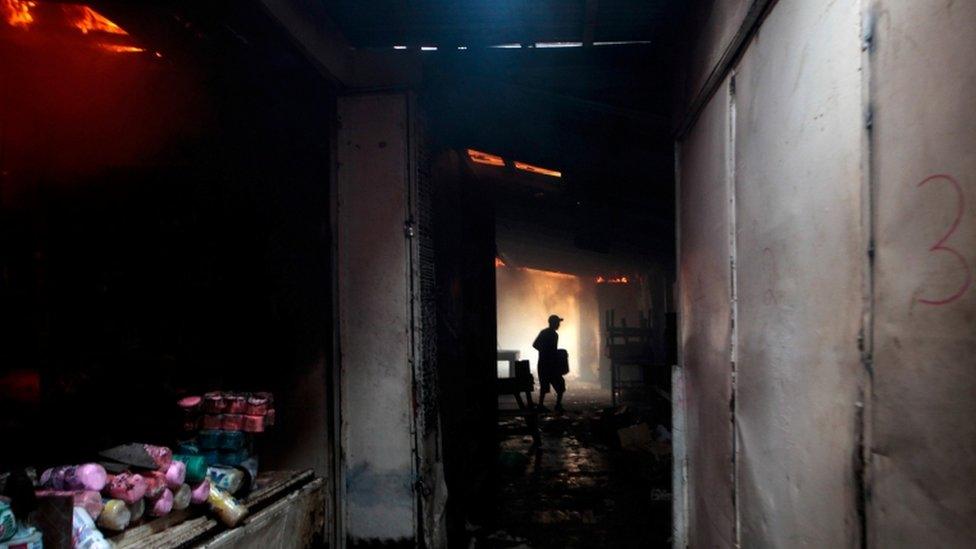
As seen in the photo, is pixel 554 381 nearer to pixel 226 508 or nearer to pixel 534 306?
pixel 226 508

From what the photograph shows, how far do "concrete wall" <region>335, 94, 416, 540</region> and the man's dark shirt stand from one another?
10272mm

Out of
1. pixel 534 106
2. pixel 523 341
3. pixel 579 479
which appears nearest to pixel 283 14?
pixel 534 106

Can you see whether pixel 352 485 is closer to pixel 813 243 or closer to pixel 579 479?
pixel 813 243

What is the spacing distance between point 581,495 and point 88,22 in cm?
690

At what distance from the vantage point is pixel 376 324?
4227 millimetres

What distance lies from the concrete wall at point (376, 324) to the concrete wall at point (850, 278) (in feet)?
7.63

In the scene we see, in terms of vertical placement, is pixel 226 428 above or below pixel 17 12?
below

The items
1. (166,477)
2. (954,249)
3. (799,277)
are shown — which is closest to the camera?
(954,249)

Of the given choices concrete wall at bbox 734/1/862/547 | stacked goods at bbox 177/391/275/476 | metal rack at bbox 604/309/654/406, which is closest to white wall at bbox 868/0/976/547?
concrete wall at bbox 734/1/862/547

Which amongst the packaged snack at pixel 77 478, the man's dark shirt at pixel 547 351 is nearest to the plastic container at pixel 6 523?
the packaged snack at pixel 77 478

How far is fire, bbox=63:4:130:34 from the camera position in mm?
4027

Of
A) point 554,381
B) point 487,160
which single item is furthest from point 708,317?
point 554,381

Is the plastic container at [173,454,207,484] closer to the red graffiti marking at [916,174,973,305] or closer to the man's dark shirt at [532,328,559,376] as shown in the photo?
the red graffiti marking at [916,174,973,305]

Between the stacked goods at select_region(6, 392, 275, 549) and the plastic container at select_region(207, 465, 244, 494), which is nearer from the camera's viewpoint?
the stacked goods at select_region(6, 392, 275, 549)
